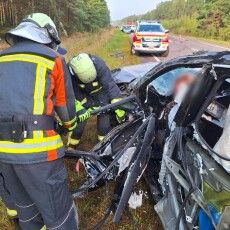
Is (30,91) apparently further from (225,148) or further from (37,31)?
(225,148)

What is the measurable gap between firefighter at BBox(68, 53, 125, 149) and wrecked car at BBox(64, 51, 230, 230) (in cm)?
95

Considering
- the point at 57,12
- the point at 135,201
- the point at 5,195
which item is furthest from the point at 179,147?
the point at 57,12

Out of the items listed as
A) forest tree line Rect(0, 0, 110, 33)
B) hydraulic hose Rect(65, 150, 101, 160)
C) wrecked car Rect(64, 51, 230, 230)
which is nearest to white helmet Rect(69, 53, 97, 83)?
wrecked car Rect(64, 51, 230, 230)

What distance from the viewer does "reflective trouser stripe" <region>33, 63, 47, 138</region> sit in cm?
276

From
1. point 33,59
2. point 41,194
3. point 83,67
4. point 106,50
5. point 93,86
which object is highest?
point 33,59

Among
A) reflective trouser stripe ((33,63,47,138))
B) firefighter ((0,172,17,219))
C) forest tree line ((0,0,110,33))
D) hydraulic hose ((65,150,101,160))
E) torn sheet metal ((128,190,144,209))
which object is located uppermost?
reflective trouser stripe ((33,63,47,138))

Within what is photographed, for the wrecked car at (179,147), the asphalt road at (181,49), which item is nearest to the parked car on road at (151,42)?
the asphalt road at (181,49)

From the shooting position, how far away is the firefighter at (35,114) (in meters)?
2.77

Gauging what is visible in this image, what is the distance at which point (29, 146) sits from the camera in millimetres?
2811

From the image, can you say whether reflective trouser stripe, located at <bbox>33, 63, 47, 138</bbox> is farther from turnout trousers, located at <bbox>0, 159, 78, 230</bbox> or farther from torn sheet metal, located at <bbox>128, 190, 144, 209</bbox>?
torn sheet metal, located at <bbox>128, 190, 144, 209</bbox>

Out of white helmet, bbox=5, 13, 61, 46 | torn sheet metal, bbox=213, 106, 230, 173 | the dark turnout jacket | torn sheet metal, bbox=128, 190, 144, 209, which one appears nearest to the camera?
torn sheet metal, bbox=213, 106, 230, 173

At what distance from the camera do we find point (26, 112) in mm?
2766

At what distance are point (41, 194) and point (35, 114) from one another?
0.57 m

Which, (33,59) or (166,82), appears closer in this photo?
(33,59)
